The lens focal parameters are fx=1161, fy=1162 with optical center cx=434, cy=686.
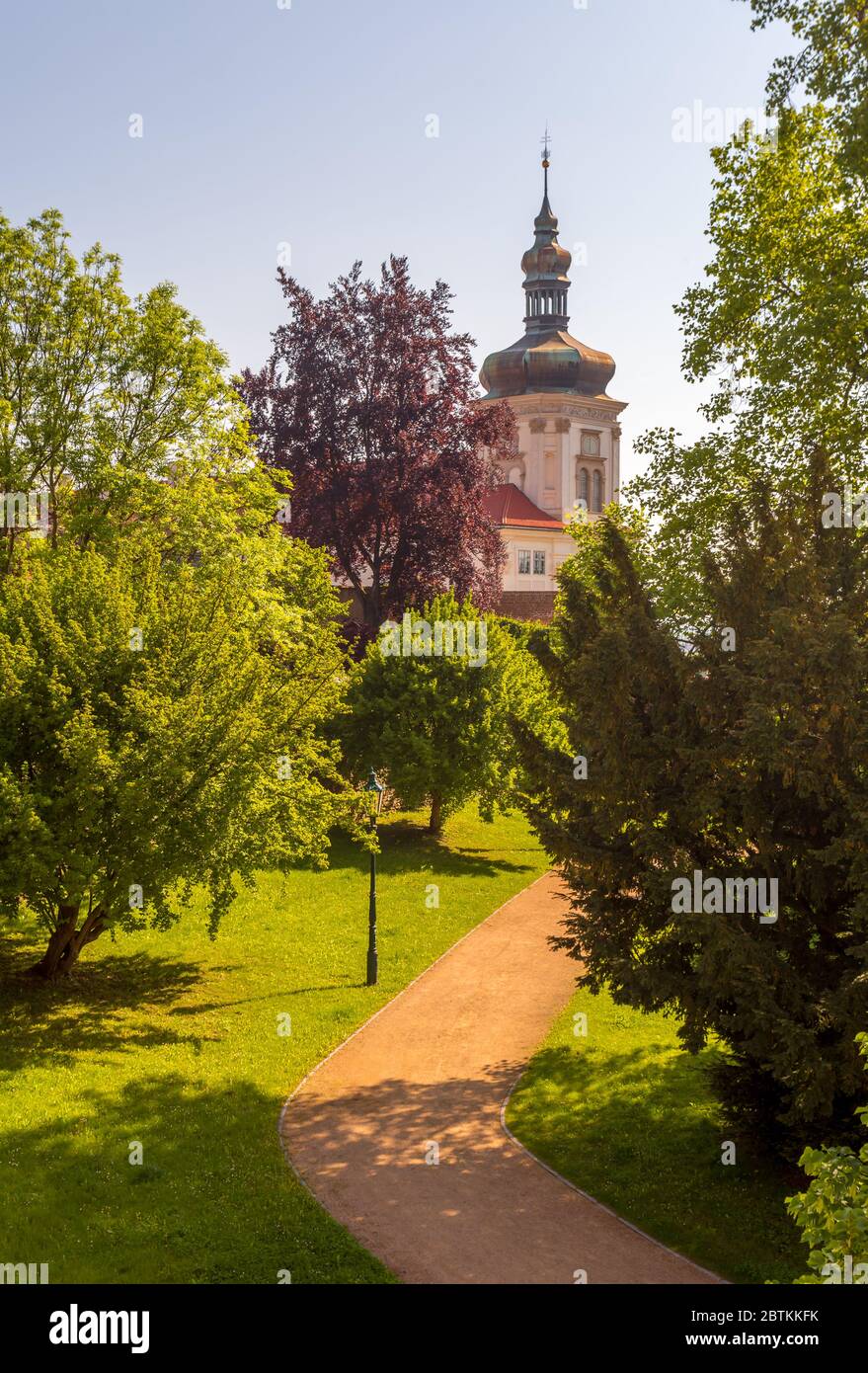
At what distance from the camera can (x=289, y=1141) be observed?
16047mm

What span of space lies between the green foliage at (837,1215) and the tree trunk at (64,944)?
52.5 feet

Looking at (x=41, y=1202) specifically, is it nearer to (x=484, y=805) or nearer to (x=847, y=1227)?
(x=847, y=1227)

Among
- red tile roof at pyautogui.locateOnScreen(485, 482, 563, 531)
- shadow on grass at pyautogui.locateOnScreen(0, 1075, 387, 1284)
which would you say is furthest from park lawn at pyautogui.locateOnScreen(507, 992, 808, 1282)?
red tile roof at pyautogui.locateOnScreen(485, 482, 563, 531)

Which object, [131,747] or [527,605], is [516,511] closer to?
[527,605]

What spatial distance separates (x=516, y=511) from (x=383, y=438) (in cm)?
4527

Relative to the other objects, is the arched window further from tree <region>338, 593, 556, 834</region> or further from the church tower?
tree <region>338, 593, 556, 834</region>

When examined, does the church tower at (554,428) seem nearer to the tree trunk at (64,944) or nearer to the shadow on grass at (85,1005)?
the shadow on grass at (85,1005)

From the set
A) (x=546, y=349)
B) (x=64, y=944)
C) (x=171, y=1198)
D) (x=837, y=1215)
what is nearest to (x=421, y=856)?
(x=64, y=944)

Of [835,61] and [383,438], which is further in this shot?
[383,438]

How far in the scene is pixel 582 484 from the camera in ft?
287

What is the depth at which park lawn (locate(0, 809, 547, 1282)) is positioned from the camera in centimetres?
1288

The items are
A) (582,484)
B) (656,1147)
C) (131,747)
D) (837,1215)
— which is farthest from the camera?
(582,484)

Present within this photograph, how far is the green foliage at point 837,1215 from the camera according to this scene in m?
6.82
